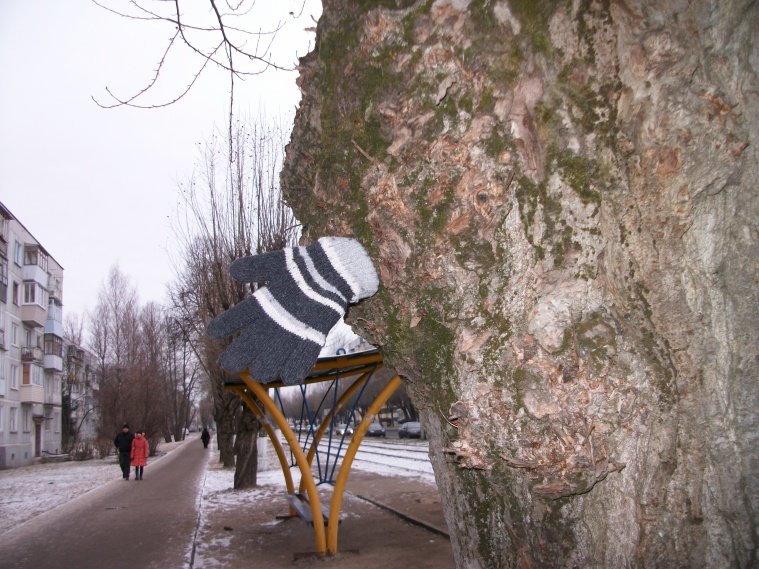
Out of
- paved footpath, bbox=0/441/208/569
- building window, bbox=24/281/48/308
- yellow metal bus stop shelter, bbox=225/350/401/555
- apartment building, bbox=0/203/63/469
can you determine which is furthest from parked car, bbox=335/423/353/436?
building window, bbox=24/281/48/308

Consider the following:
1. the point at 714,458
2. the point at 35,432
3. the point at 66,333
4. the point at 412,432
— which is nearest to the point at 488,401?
the point at 714,458

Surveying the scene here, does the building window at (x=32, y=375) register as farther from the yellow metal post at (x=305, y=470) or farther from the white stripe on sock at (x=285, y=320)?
the white stripe on sock at (x=285, y=320)

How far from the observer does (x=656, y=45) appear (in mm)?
1661

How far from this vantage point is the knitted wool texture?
196 centimetres

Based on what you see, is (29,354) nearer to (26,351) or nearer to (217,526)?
(26,351)

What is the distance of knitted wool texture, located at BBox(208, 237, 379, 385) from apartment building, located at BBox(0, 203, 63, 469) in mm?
30685

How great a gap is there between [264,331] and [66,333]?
50279 millimetres

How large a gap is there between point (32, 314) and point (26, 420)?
542 cm

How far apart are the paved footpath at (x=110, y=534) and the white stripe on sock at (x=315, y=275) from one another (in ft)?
18.7

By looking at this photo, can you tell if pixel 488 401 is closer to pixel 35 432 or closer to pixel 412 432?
pixel 412 432

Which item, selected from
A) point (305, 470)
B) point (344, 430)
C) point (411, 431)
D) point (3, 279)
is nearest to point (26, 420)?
point (3, 279)

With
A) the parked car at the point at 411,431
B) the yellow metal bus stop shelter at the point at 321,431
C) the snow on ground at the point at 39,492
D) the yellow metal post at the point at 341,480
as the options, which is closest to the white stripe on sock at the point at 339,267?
the yellow metal bus stop shelter at the point at 321,431

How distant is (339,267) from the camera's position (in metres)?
1.99

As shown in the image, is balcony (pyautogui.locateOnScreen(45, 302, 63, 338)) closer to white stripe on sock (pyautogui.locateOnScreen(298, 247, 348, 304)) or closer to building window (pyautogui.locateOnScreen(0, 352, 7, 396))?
building window (pyautogui.locateOnScreen(0, 352, 7, 396))
